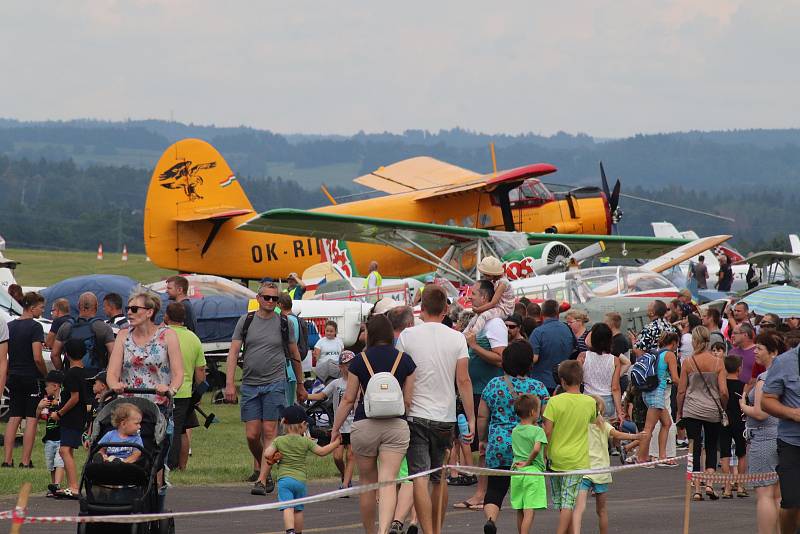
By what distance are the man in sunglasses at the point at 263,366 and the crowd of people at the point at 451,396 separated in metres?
0.01

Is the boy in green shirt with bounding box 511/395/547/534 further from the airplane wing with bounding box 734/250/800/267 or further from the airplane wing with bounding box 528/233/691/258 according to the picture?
the airplane wing with bounding box 734/250/800/267

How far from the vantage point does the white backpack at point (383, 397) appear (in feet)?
25.9

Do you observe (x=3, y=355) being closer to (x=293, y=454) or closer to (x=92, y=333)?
(x=92, y=333)

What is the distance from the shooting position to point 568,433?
8.30 metres

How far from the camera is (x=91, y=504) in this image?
721 cm

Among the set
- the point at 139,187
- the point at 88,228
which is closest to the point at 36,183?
the point at 139,187

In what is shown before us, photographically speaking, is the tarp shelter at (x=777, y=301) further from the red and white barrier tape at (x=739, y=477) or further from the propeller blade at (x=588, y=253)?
the red and white barrier tape at (x=739, y=477)

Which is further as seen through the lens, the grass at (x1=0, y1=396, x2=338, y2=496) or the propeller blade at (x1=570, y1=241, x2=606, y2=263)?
the propeller blade at (x1=570, y1=241, x2=606, y2=263)

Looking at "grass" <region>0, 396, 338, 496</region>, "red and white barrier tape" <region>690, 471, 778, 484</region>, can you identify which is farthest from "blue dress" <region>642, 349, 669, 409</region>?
"grass" <region>0, 396, 338, 496</region>

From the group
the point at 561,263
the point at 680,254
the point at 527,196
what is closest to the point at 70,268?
the point at 527,196

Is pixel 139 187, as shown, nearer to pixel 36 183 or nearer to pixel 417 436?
pixel 36 183

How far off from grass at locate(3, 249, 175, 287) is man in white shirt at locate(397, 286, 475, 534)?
45.6m

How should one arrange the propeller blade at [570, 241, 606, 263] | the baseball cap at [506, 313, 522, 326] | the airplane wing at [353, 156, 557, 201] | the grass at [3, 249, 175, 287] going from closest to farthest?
1. the baseball cap at [506, 313, 522, 326]
2. the propeller blade at [570, 241, 606, 263]
3. the airplane wing at [353, 156, 557, 201]
4. the grass at [3, 249, 175, 287]

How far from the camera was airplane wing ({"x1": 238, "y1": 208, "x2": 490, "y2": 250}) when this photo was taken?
86.6 ft
